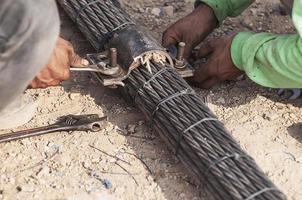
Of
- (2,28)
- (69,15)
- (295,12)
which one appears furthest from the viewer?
(69,15)

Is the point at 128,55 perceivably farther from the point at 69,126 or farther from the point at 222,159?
the point at 222,159

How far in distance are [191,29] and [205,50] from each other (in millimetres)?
118

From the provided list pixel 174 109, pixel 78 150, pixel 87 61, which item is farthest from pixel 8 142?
pixel 174 109

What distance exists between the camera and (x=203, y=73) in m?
2.88

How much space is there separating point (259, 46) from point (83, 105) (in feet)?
2.66

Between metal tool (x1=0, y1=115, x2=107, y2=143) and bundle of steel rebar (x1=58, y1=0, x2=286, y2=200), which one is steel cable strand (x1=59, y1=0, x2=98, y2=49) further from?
metal tool (x1=0, y1=115, x2=107, y2=143)

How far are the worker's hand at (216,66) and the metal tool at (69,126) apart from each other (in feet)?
1.64

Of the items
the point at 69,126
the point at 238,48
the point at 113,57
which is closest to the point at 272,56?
the point at 238,48

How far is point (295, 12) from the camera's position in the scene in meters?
2.53

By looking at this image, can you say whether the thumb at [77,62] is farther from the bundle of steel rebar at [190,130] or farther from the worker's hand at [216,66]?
the worker's hand at [216,66]

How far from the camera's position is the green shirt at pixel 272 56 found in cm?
259

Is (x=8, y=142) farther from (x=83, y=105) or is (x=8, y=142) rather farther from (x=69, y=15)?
(x=69, y=15)

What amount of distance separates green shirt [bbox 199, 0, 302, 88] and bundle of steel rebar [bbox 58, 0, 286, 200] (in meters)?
0.26

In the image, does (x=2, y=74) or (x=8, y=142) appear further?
(x=8, y=142)
